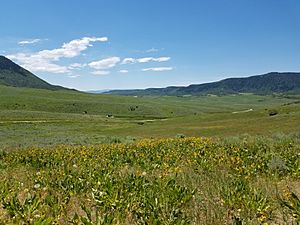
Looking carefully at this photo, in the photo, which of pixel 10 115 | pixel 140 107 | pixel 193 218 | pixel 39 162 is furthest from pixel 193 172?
pixel 140 107

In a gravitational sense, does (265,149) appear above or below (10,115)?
above

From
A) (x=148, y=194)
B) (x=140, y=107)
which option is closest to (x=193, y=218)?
(x=148, y=194)

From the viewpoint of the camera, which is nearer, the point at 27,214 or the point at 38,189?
the point at 27,214

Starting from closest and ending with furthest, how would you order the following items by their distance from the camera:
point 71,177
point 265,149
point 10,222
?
point 10,222
point 71,177
point 265,149

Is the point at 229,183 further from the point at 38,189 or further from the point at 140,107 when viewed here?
the point at 140,107

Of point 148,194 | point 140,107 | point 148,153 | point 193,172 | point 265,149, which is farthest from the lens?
point 140,107

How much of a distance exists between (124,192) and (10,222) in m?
1.98

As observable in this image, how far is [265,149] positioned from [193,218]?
7855mm

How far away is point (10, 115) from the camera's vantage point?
107000 millimetres

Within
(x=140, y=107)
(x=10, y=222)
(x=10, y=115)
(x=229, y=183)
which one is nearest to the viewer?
(x=10, y=222)

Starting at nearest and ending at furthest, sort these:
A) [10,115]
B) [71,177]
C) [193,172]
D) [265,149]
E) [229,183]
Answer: [229,183]
[71,177]
[193,172]
[265,149]
[10,115]

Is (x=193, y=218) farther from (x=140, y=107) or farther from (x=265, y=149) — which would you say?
(x=140, y=107)

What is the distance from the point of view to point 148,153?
1408 centimetres

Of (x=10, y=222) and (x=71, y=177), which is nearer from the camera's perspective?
(x=10, y=222)
